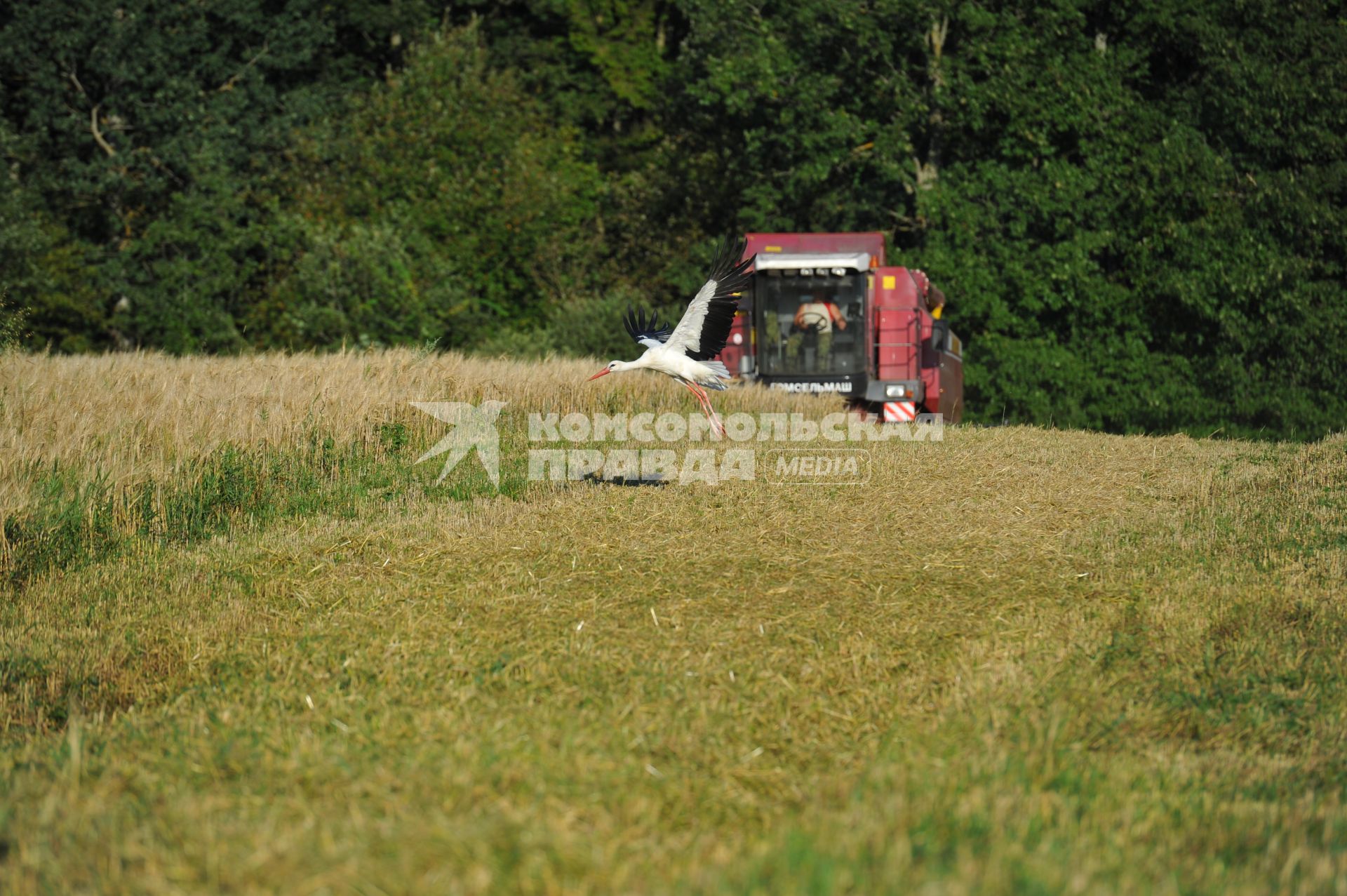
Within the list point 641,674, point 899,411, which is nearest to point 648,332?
point 641,674

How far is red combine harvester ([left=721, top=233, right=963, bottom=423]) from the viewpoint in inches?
742

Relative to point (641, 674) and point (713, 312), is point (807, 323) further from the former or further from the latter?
point (641, 674)

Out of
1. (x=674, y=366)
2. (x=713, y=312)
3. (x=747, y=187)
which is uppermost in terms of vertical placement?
(x=747, y=187)

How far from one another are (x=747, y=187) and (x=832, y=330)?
472 inches

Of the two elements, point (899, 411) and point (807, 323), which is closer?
point (899, 411)

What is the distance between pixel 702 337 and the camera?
11.3m

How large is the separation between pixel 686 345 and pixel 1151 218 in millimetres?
18291

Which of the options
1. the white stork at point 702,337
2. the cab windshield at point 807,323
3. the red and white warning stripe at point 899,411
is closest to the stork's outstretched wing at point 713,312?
the white stork at point 702,337

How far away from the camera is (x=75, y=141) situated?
107 ft

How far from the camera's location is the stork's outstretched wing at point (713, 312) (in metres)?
11.1

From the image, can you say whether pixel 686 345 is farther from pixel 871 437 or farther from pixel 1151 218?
pixel 1151 218

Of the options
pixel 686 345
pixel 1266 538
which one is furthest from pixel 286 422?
pixel 1266 538

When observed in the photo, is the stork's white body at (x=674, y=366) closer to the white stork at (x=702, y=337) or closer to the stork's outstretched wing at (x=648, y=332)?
the white stork at (x=702, y=337)

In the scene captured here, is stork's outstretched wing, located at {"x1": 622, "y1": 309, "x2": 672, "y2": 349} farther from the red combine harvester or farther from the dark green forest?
the dark green forest
